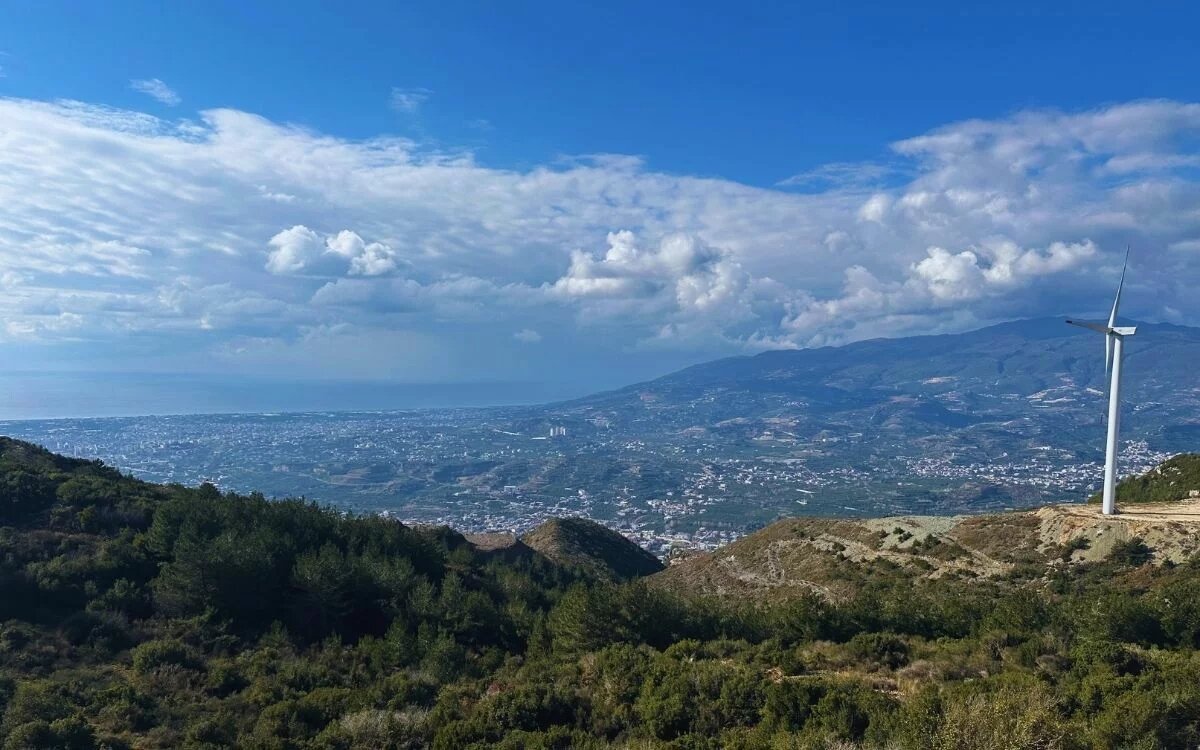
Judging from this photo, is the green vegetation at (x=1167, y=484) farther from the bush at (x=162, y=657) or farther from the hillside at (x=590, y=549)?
the bush at (x=162, y=657)

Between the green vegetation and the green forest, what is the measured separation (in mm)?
17262

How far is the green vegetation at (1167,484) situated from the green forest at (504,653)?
17.3 m

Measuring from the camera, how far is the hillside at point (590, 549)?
5675 cm

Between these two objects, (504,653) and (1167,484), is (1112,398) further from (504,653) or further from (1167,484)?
(504,653)

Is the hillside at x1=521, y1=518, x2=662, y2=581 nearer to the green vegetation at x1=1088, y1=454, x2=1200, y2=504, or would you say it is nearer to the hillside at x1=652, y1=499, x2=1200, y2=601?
the hillside at x1=652, y1=499, x2=1200, y2=601

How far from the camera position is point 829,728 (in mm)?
12805

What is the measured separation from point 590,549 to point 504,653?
1534 inches

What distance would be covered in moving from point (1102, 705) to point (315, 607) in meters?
25.6

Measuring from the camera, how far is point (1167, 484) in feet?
148

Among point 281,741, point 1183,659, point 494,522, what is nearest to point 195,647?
point 281,741

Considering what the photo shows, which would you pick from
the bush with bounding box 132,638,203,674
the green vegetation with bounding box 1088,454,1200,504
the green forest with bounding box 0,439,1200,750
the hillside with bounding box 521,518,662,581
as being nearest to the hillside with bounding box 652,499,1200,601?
the green forest with bounding box 0,439,1200,750

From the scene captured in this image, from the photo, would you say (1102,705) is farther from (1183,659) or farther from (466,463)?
(466,463)

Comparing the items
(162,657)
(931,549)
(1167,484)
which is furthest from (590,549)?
(162,657)

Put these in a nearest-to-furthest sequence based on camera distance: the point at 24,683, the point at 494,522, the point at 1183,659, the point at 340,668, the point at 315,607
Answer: the point at 1183,659 → the point at 24,683 → the point at 340,668 → the point at 315,607 → the point at 494,522
